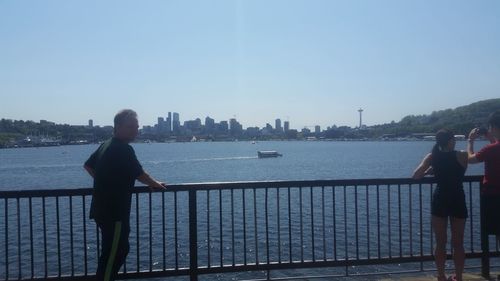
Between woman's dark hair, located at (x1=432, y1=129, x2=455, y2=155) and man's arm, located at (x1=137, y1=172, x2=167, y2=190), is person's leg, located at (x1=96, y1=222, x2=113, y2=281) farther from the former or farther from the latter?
woman's dark hair, located at (x1=432, y1=129, x2=455, y2=155)

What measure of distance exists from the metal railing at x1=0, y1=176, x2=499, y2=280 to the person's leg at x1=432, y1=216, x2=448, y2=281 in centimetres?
53

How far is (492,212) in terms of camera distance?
5996mm

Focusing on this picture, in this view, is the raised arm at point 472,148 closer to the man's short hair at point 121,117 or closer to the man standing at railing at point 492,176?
the man standing at railing at point 492,176

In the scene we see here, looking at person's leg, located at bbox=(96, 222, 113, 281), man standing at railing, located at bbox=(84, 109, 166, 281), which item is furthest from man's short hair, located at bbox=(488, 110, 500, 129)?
person's leg, located at bbox=(96, 222, 113, 281)

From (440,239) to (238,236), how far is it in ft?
38.2

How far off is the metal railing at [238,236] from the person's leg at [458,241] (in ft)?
2.09

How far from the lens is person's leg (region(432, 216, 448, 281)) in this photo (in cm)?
619

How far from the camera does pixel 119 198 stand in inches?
208

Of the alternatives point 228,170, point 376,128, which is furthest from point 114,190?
point 376,128

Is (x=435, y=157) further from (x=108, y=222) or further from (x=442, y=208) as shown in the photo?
(x=108, y=222)

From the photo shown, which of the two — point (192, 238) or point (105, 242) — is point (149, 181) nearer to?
point (105, 242)

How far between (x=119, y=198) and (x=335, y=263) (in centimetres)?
282

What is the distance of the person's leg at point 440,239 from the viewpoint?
619cm

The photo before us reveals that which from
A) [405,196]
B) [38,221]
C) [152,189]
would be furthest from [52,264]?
[405,196]
